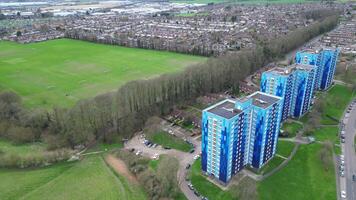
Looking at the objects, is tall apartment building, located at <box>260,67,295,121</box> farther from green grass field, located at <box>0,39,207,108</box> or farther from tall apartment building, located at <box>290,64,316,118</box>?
green grass field, located at <box>0,39,207,108</box>

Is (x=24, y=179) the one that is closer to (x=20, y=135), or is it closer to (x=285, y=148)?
(x=20, y=135)

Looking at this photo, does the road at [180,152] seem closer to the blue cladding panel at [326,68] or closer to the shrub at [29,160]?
the shrub at [29,160]

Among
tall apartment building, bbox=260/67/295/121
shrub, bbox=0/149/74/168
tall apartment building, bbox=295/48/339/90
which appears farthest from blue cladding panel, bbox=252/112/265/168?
tall apartment building, bbox=295/48/339/90

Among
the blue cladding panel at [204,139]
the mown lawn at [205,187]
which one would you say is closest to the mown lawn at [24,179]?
the mown lawn at [205,187]

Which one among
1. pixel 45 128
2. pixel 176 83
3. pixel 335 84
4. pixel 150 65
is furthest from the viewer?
pixel 150 65

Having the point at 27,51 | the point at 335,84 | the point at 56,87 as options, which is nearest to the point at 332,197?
the point at 335,84

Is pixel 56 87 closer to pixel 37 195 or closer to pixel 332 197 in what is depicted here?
pixel 37 195
